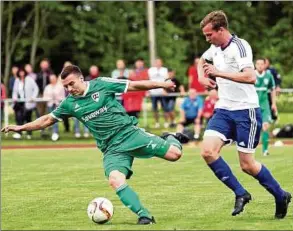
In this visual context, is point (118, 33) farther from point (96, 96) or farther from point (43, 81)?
point (96, 96)

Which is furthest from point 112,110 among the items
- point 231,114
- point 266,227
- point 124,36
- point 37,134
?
point 124,36

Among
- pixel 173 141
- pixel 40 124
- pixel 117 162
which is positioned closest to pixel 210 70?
pixel 173 141

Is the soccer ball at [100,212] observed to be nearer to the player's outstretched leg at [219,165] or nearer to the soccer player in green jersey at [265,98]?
the player's outstretched leg at [219,165]

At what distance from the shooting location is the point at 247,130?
10.6 metres

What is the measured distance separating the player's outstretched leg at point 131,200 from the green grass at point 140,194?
5.2 inches

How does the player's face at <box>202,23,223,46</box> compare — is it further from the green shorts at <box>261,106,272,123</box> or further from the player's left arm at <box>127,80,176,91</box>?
the green shorts at <box>261,106,272,123</box>

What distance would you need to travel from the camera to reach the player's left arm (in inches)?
401

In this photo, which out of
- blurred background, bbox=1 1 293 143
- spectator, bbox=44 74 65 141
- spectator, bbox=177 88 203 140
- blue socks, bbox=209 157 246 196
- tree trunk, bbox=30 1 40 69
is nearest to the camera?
blue socks, bbox=209 157 246 196

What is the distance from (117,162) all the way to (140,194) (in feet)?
9.07

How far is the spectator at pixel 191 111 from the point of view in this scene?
972 inches

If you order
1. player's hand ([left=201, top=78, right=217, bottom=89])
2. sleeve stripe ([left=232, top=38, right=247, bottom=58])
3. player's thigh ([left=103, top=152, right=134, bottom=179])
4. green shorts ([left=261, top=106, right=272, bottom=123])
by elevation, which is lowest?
green shorts ([left=261, top=106, right=272, bottom=123])

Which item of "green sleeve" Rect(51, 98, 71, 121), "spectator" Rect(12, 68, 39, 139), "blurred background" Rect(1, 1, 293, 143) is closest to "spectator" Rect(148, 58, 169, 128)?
"spectator" Rect(12, 68, 39, 139)

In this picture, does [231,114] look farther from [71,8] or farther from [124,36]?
[124,36]

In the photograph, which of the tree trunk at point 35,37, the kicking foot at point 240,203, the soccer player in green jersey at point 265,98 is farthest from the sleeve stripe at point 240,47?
the tree trunk at point 35,37
